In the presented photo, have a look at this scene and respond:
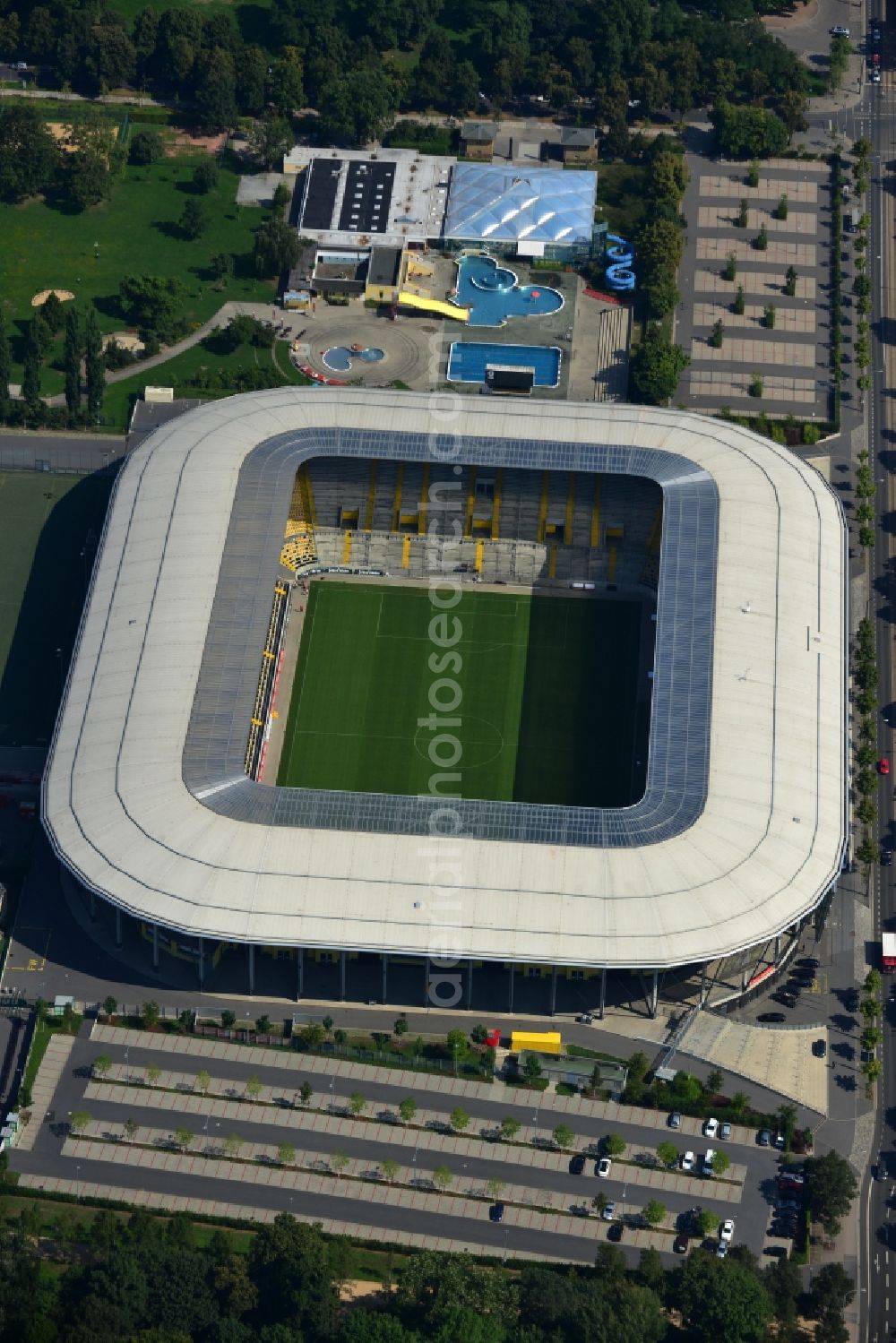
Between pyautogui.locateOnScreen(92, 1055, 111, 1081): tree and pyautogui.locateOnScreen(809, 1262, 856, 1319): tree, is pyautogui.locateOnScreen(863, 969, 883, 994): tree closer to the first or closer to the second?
pyautogui.locateOnScreen(809, 1262, 856, 1319): tree

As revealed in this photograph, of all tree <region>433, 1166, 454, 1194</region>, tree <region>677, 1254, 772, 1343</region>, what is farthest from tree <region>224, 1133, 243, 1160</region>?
tree <region>677, 1254, 772, 1343</region>

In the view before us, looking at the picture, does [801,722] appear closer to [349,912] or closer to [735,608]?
[735,608]

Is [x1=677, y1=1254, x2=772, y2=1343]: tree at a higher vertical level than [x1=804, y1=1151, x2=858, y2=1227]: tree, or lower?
lower

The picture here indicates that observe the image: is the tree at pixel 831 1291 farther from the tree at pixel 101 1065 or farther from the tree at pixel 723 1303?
the tree at pixel 101 1065

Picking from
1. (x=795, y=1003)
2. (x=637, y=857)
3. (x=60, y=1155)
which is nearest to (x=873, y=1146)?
(x=795, y=1003)

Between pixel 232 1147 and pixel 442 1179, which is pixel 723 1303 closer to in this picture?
pixel 442 1179

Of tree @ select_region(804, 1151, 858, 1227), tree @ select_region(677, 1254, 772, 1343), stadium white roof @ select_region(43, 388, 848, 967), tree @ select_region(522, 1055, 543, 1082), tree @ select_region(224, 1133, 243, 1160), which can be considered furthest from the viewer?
tree @ select_region(522, 1055, 543, 1082)

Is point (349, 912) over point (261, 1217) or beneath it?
over
